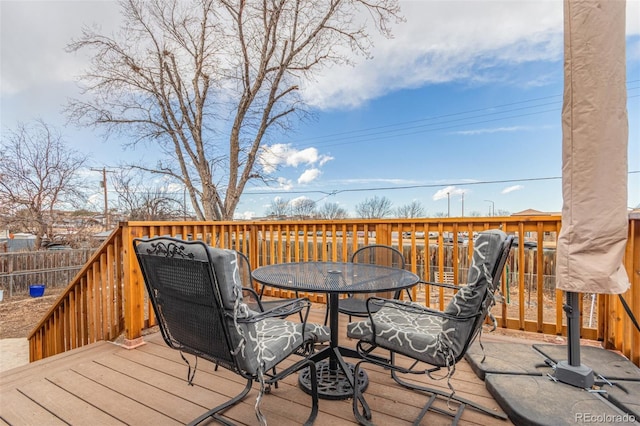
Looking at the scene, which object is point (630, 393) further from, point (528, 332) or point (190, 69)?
point (190, 69)

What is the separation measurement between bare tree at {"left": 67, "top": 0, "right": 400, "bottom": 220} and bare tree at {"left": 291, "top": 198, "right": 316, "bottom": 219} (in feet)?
16.3

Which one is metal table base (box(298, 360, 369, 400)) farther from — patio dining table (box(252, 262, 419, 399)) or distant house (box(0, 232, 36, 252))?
distant house (box(0, 232, 36, 252))

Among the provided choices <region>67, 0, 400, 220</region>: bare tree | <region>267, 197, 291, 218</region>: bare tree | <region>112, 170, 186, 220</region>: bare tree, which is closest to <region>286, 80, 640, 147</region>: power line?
<region>267, 197, 291, 218</region>: bare tree

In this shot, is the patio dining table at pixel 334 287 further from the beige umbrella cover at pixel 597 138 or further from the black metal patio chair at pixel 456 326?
the beige umbrella cover at pixel 597 138

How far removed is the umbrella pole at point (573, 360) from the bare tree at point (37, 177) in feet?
39.8

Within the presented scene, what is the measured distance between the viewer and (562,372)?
184cm

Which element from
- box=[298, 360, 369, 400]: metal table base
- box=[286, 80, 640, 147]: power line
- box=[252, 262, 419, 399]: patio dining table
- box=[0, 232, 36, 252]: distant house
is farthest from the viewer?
box=[286, 80, 640, 147]: power line

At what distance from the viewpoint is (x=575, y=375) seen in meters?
1.79

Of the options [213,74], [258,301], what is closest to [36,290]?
[213,74]

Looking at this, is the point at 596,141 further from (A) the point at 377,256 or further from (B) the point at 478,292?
(A) the point at 377,256

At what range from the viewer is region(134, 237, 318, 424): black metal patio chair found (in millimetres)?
1247

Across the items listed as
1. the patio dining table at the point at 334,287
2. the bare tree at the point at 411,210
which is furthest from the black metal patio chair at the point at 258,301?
the bare tree at the point at 411,210

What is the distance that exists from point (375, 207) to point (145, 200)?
9.71m

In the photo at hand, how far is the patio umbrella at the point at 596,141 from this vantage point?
1566 millimetres
